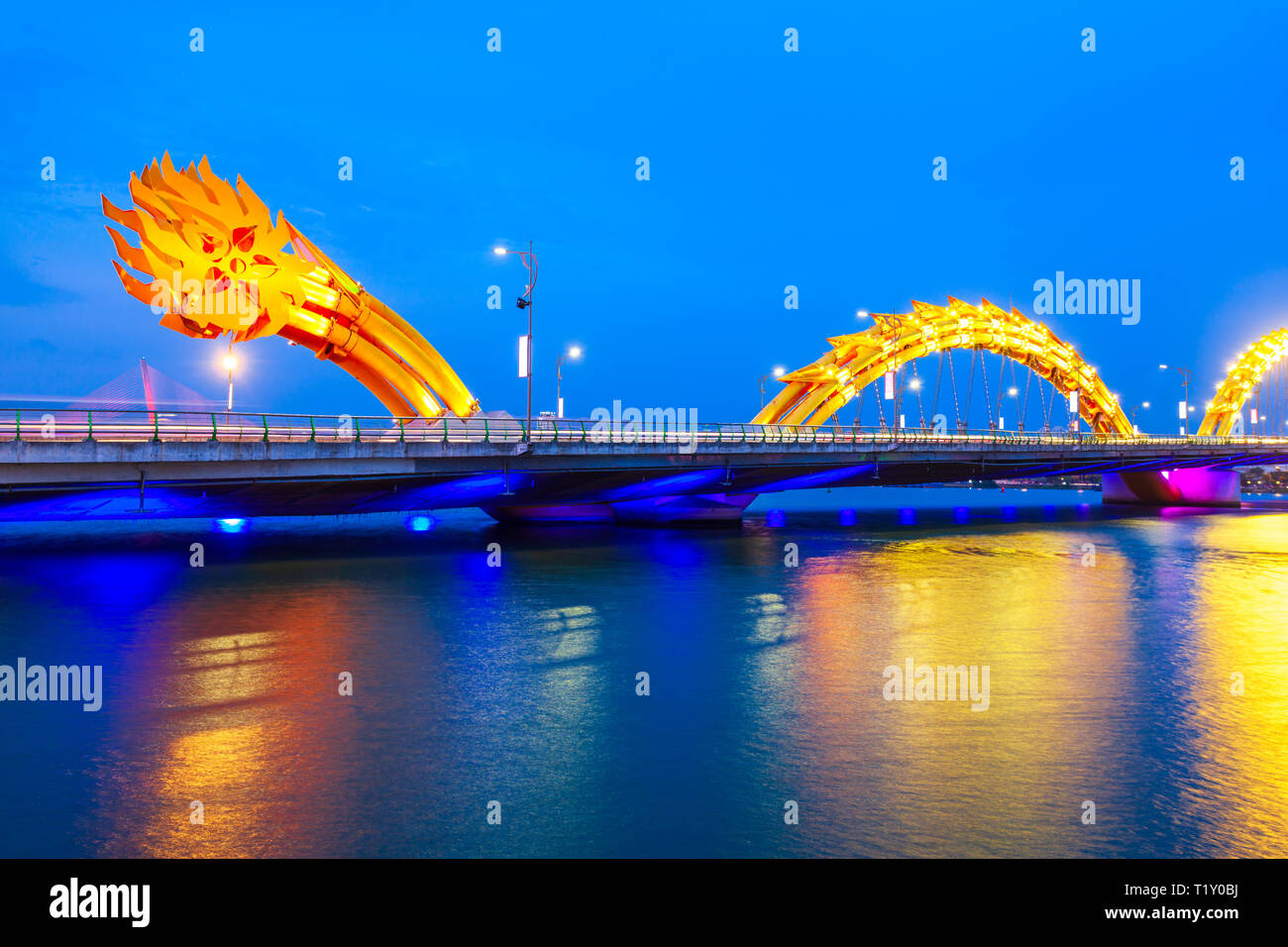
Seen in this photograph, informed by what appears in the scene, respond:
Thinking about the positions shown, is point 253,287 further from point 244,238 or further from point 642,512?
point 642,512

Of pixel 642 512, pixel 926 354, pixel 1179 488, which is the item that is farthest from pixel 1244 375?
pixel 642 512

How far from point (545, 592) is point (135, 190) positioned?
94.0 feet

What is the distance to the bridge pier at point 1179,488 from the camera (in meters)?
89.1

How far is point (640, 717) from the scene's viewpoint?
1558cm

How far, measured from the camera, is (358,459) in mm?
36188

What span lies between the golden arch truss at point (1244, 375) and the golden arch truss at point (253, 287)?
104 m

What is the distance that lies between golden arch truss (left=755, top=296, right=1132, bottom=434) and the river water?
134 feet

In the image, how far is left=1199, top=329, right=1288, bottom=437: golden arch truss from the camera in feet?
361

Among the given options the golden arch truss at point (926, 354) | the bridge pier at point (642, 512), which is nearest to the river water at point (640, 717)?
the bridge pier at point (642, 512)

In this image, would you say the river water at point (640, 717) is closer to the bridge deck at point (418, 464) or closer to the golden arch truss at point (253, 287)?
the bridge deck at point (418, 464)
